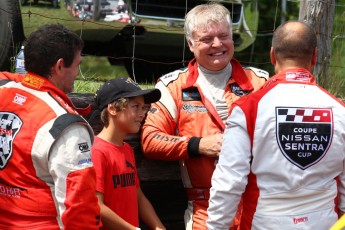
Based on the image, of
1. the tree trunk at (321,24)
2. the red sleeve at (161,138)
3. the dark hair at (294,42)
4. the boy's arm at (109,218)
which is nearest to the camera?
the dark hair at (294,42)

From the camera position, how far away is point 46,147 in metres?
3.33

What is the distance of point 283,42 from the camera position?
3.72 meters

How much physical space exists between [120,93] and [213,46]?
0.59 meters

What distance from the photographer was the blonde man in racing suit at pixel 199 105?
4227 mm

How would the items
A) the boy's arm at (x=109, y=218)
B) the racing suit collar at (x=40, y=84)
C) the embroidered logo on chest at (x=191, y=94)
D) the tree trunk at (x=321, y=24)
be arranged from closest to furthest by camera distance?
the racing suit collar at (x=40, y=84), the boy's arm at (x=109, y=218), the embroidered logo on chest at (x=191, y=94), the tree trunk at (x=321, y=24)

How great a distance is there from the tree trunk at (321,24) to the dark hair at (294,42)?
178cm

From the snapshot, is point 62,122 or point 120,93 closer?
point 62,122

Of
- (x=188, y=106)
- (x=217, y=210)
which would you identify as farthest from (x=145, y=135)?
(x=217, y=210)

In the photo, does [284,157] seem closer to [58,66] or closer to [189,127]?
[189,127]

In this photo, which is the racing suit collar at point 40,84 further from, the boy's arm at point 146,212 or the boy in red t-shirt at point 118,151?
the boy's arm at point 146,212

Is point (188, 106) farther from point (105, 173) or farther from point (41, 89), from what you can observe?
point (41, 89)

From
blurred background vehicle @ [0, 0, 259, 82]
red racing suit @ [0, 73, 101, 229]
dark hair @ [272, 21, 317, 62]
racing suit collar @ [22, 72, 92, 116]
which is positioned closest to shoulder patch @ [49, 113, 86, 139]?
red racing suit @ [0, 73, 101, 229]

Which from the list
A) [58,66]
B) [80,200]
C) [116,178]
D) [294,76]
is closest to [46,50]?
[58,66]

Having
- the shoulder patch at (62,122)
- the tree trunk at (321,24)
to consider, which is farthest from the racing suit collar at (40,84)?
the tree trunk at (321,24)
